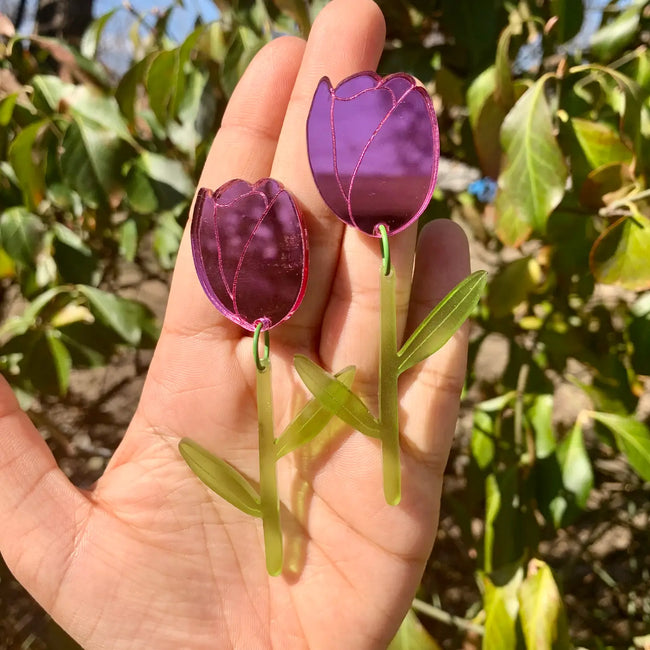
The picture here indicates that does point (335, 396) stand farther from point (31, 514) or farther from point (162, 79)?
point (162, 79)

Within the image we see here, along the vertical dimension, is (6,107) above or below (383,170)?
above

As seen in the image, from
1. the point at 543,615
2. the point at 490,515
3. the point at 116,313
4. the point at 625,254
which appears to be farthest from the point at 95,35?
the point at 543,615

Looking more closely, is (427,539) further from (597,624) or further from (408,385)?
(597,624)

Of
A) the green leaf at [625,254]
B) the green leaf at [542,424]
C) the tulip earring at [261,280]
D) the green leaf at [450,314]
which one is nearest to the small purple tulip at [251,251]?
the tulip earring at [261,280]

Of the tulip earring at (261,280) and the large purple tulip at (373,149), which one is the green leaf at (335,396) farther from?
the large purple tulip at (373,149)

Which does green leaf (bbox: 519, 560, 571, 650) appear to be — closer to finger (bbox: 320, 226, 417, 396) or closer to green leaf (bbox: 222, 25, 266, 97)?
finger (bbox: 320, 226, 417, 396)

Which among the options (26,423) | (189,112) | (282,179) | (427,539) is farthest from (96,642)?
(189,112)
